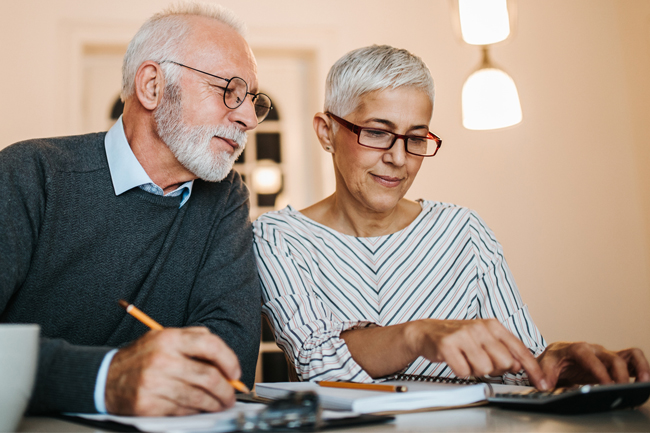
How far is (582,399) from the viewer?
726mm

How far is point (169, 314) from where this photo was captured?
4.26 feet

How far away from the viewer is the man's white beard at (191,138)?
1340 mm

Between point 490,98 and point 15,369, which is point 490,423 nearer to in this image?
point 15,369

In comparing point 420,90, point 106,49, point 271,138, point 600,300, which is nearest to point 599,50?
point 600,300

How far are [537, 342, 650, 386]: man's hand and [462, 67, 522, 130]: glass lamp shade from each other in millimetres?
1056

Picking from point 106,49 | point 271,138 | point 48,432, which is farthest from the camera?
point 271,138

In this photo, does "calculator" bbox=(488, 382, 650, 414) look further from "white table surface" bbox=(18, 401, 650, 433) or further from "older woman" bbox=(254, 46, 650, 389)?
"older woman" bbox=(254, 46, 650, 389)

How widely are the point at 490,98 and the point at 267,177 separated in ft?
6.65

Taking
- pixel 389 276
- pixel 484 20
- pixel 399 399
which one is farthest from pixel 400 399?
pixel 484 20

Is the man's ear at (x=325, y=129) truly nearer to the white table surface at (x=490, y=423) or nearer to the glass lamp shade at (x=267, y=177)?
Answer: the white table surface at (x=490, y=423)

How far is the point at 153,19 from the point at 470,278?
1.11m

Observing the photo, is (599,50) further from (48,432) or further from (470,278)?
(48,432)

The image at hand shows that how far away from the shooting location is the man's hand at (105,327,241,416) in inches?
28.5

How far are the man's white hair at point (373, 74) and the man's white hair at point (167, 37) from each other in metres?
0.32
